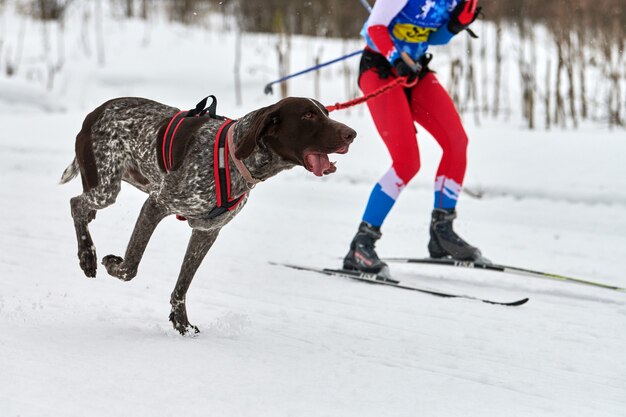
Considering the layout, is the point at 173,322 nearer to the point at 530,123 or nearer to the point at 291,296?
the point at 291,296

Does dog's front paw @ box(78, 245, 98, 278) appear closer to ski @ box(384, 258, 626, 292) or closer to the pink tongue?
the pink tongue

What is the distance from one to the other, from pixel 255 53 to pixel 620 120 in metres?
7.86

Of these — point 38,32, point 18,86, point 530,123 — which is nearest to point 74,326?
point 530,123

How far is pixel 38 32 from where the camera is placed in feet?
60.5

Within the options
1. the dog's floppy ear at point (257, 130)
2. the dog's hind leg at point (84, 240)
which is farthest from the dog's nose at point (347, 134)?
the dog's hind leg at point (84, 240)

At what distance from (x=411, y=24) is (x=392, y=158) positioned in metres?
0.79

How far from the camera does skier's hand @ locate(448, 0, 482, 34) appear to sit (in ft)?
15.9

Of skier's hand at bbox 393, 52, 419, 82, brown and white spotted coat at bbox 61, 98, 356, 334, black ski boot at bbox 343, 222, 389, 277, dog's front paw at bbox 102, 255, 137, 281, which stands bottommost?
black ski boot at bbox 343, 222, 389, 277

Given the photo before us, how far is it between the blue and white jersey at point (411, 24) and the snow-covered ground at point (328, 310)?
1.41 meters

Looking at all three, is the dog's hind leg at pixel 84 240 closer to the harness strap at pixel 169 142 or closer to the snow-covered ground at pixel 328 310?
the snow-covered ground at pixel 328 310

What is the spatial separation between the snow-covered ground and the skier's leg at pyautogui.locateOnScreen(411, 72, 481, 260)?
240 mm

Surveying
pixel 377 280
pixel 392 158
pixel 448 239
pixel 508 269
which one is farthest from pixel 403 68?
pixel 508 269

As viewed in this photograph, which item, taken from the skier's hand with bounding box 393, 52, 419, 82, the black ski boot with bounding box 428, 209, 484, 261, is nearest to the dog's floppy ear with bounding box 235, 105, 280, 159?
the skier's hand with bounding box 393, 52, 419, 82

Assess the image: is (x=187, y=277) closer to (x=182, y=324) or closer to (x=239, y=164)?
(x=182, y=324)
